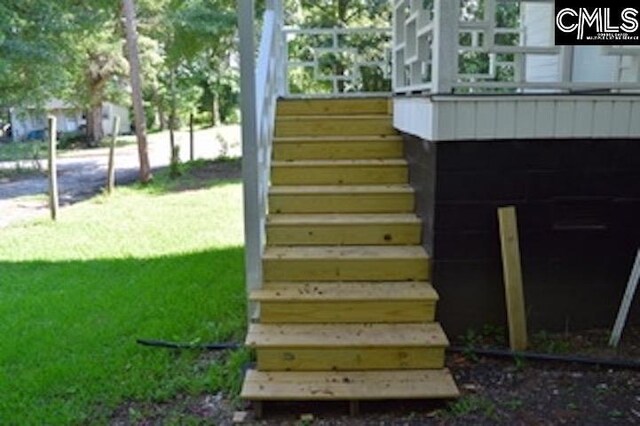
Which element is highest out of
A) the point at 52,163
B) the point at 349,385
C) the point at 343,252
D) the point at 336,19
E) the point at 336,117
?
the point at 336,19

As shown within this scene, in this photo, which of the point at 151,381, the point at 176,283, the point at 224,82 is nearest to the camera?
the point at 151,381

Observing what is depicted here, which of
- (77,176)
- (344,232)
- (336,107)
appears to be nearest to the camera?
(344,232)

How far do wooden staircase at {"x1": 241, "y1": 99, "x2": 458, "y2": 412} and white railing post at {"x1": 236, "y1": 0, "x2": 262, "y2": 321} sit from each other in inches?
3.5

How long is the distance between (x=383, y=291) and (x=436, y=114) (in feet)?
3.20

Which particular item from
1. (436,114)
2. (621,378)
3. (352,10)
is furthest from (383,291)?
(352,10)

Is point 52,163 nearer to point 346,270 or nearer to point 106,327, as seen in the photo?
point 106,327

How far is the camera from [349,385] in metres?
2.79

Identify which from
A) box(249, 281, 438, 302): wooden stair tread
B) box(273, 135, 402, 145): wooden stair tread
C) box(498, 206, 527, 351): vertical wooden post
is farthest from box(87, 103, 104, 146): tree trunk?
box(498, 206, 527, 351): vertical wooden post

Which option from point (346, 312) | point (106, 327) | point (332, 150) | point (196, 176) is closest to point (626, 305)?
point (346, 312)

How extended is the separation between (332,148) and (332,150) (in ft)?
0.05

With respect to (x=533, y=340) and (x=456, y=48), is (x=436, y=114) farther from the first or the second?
(x=533, y=340)

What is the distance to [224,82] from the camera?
21750 millimetres

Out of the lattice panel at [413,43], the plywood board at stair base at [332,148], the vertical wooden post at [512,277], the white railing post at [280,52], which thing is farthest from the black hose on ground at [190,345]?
the white railing post at [280,52]

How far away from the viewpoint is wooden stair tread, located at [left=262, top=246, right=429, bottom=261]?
3385mm
